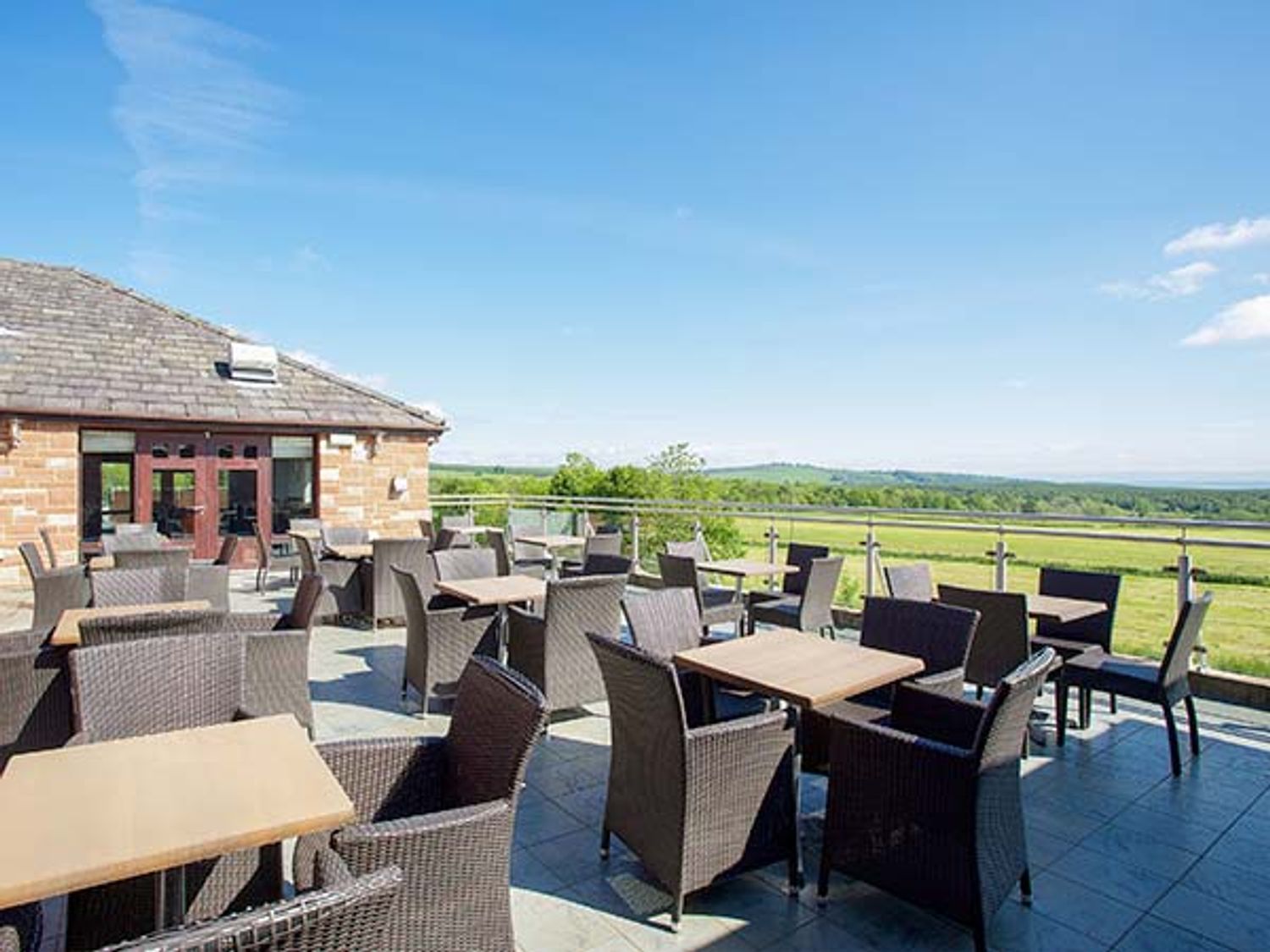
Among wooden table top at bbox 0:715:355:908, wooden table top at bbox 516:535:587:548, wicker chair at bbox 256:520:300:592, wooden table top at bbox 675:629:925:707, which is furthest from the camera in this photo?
wicker chair at bbox 256:520:300:592

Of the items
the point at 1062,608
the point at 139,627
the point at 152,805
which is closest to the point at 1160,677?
the point at 1062,608

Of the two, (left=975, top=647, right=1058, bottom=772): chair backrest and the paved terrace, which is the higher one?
(left=975, top=647, right=1058, bottom=772): chair backrest

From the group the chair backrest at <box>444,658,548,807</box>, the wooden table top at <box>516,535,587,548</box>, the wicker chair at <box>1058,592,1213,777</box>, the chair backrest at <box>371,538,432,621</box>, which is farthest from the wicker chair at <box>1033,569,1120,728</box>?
the chair backrest at <box>371,538,432,621</box>

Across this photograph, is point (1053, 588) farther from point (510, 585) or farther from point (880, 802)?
point (510, 585)

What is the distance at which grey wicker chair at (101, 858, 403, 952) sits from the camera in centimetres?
87

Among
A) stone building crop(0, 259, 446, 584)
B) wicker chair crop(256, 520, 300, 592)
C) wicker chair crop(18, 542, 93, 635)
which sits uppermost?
stone building crop(0, 259, 446, 584)

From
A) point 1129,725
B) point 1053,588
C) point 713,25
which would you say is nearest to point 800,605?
point 1053,588

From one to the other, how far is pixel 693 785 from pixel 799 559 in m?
4.24

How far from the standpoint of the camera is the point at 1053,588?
15.2 feet

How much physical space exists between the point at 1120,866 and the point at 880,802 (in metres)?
1.15

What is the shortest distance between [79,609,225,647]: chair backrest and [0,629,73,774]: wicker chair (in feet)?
0.79

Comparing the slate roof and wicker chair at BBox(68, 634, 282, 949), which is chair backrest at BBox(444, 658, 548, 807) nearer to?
wicker chair at BBox(68, 634, 282, 949)

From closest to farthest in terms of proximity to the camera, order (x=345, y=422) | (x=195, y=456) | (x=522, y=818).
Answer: (x=522, y=818) < (x=195, y=456) < (x=345, y=422)

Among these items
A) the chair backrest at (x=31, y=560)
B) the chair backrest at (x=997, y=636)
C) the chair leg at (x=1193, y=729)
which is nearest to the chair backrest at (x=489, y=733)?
the chair backrest at (x=997, y=636)
